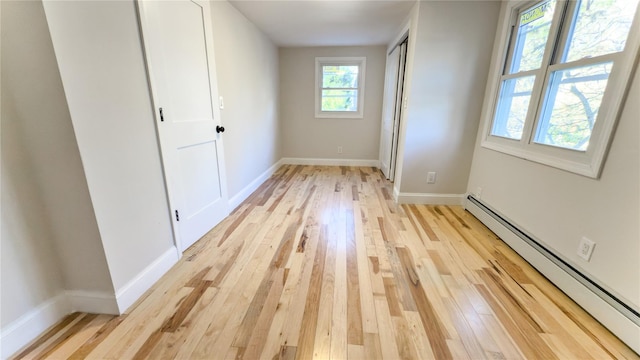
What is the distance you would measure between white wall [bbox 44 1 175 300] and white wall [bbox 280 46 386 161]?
3.56 m

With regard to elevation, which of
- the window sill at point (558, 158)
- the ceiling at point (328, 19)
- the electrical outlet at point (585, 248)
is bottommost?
the electrical outlet at point (585, 248)

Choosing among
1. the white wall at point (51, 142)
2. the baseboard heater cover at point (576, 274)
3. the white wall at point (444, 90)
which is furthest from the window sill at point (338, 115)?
the white wall at point (51, 142)

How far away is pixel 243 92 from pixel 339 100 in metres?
2.26

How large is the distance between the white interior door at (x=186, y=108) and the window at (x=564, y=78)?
264 centimetres

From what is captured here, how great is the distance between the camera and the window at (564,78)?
1400 millimetres

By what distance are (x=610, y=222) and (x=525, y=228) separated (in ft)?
2.14

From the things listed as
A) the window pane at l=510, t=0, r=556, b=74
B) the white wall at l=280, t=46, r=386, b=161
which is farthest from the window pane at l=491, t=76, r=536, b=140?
the white wall at l=280, t=46, r=386, b=161

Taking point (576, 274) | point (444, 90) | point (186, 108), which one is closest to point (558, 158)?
point (576, 274)

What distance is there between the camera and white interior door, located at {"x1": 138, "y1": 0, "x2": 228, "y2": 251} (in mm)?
1645

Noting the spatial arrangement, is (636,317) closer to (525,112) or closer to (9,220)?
(525,112)

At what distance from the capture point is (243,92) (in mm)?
3105

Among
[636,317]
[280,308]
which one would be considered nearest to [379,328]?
[280,308]

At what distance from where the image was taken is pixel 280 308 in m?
1.46

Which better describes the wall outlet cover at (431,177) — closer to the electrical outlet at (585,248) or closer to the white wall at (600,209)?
the white wall at (600,209)
